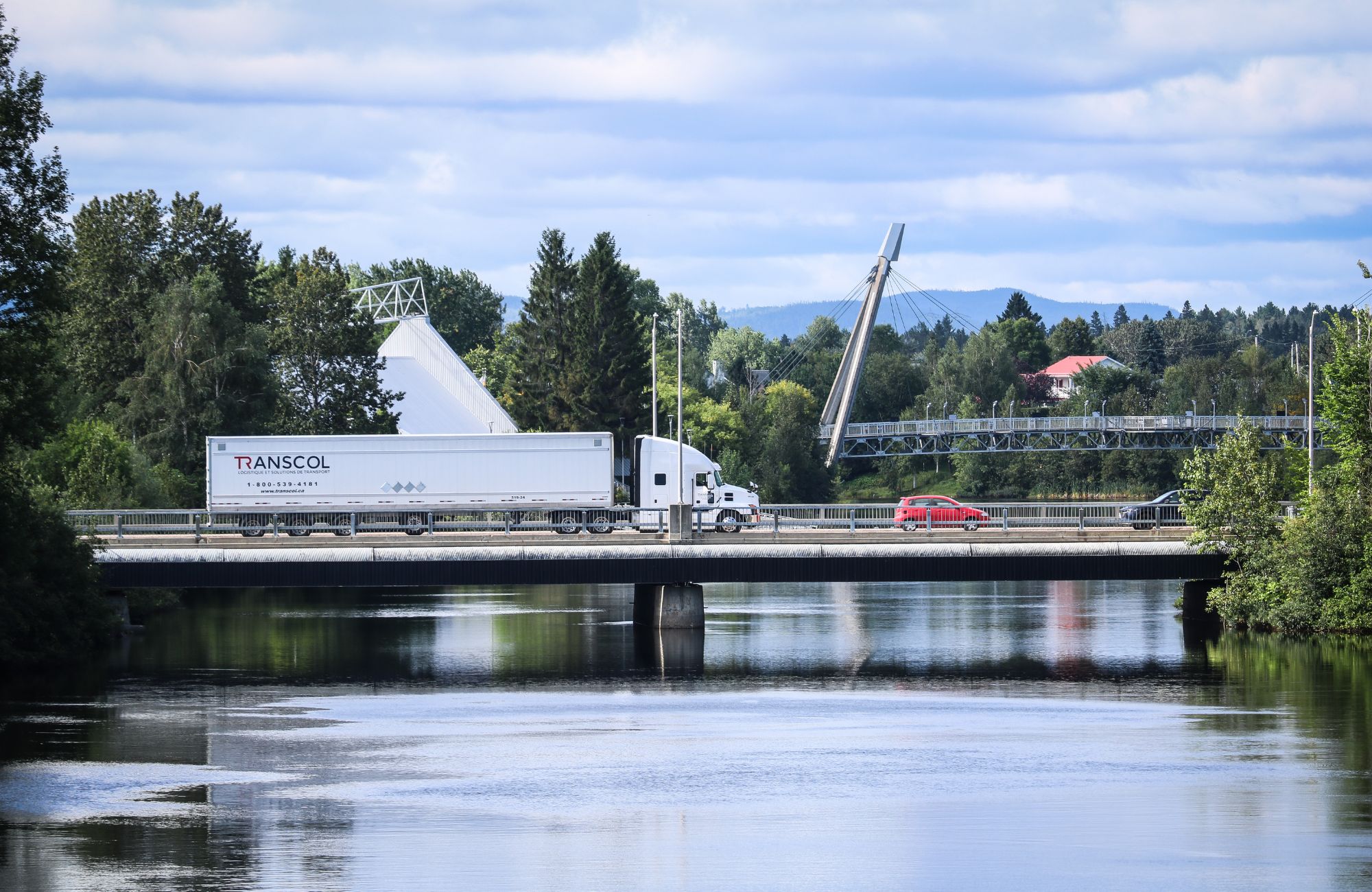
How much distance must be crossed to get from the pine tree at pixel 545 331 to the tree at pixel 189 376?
3761cm

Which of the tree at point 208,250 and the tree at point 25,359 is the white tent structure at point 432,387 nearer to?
the tree at point 208,250

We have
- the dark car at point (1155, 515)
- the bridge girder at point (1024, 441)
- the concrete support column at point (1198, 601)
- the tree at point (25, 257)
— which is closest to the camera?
the tree at point (25, 257)

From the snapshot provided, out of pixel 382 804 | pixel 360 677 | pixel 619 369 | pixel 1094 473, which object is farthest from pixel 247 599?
pixel 1094 473

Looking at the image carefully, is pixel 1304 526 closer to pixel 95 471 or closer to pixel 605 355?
pixel 95 471

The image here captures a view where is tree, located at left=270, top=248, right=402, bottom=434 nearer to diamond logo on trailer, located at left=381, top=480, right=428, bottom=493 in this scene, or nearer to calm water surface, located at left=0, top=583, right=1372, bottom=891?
diamond logo on trailer, located at left=381, top=480, right=428, bottom=493

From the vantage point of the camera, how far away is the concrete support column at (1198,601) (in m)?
59.5

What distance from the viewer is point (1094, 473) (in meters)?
166

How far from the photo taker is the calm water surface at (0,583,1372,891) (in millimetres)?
22531

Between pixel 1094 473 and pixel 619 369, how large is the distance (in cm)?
6846

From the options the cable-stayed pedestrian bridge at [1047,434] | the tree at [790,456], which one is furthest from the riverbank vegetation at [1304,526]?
the cable-stayed pedestrian bridge at [1047,434]

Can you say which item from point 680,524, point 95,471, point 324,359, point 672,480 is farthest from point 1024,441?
point 680,524

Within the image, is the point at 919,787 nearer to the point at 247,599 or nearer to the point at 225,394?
the point at 247,599

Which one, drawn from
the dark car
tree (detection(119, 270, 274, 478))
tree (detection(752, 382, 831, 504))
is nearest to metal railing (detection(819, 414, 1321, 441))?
tree (detection(752, 382, 831, 504))

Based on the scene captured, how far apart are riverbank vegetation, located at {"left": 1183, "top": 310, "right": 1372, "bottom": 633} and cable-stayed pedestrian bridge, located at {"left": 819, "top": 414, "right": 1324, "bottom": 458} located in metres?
99.4
